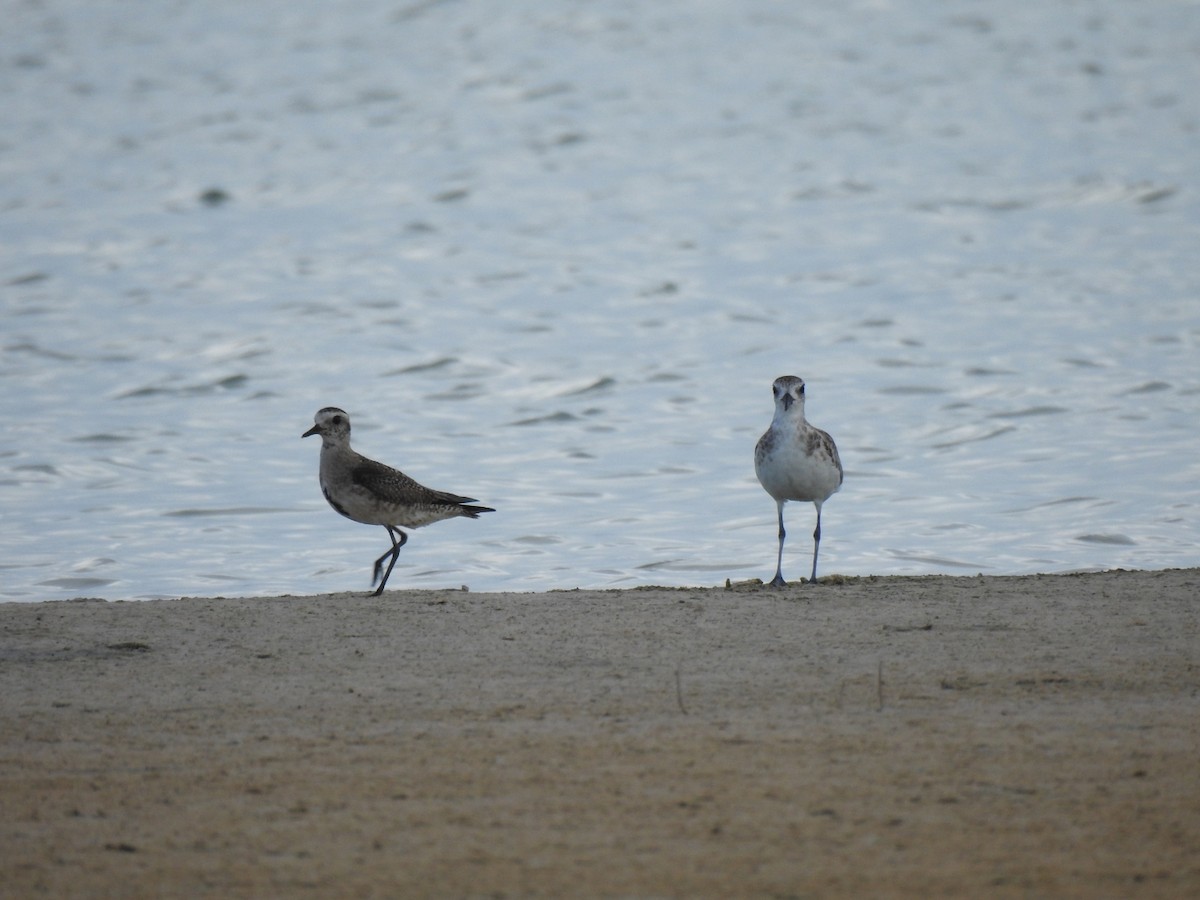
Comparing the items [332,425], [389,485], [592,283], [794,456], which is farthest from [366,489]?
[592,283]

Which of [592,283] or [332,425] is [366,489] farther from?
[592,283]

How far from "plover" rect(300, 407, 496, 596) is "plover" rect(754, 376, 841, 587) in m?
2.16

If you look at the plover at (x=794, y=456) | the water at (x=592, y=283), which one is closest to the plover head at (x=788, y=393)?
the plover at (x=794, y=456)

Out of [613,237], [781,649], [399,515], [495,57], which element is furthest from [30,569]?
[495,57]

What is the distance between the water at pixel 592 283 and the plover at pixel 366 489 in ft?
3.48

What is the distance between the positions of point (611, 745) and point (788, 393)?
4502 mm

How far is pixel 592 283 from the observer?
24.9m

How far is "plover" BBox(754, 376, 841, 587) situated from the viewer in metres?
10.9

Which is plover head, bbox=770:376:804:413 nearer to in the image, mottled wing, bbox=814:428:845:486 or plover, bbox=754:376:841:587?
plover, bbox=754:376:841:587

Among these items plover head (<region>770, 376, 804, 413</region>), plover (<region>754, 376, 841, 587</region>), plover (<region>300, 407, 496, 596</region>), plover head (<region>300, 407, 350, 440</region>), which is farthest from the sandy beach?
plover head (<region>770, 376, 804, 413</region>)

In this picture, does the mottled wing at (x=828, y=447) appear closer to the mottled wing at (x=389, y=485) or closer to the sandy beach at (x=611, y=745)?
the sandy beach at (x=611, y=745)

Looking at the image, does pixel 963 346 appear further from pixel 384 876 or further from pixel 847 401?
pixel 384 876

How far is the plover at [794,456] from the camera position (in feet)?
35.9

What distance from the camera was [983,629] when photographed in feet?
29.3
